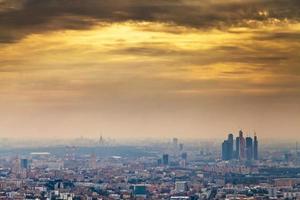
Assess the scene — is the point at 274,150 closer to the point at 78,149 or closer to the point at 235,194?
the point at 235,194

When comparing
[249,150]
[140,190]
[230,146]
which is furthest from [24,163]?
[249,150]

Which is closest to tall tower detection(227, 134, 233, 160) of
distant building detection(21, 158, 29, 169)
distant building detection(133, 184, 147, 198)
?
distant building detection(133, 184, 147, 198)

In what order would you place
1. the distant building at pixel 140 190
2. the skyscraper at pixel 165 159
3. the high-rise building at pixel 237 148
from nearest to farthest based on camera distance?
the distant building at pixel 140 190 < the high-rise building at pixel 237 148 < the skyscraper at pixel 165 159

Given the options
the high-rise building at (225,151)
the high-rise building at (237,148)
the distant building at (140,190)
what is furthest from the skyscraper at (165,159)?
the distant building at (140,190)

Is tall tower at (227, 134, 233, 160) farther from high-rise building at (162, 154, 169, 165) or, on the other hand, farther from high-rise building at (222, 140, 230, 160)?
high-rise building at (162, 154, 169, 165)

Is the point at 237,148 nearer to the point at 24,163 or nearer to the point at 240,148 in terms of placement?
the point at 240,148

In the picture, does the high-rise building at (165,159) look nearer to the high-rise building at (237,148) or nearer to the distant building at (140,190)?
the high-rise building at (237,148)

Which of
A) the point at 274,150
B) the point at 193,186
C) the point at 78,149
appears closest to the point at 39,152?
the point at 78,149

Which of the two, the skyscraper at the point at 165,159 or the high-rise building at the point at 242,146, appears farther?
the skyscraper at the point at 165,159
